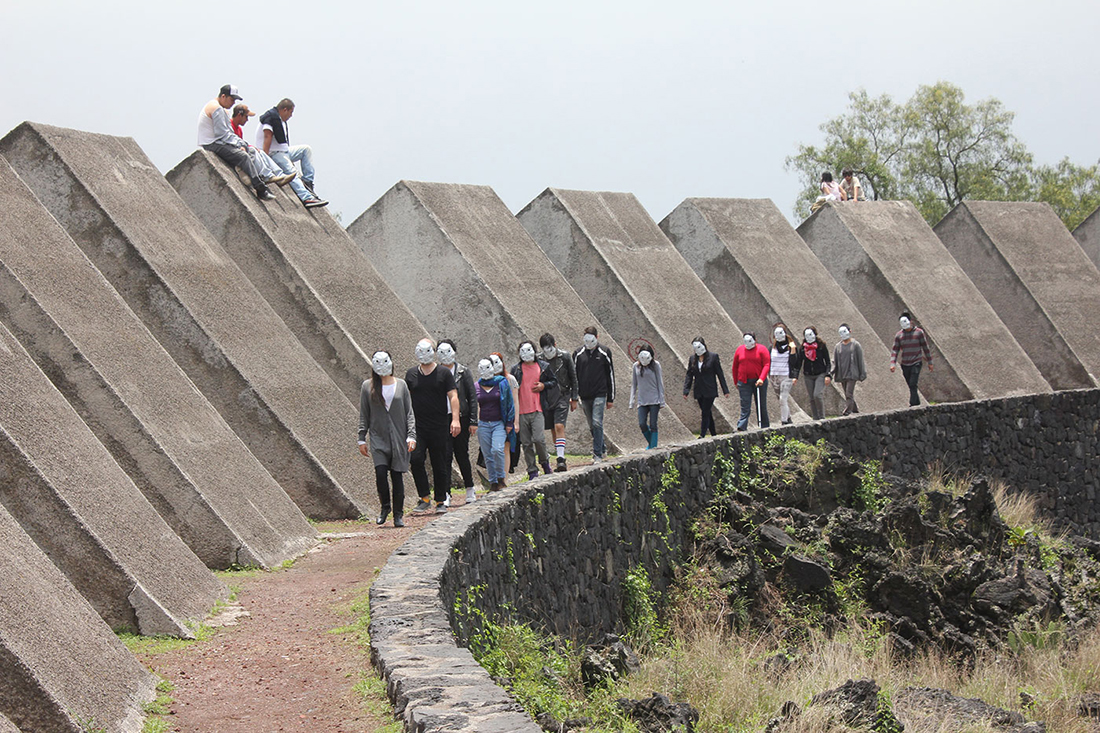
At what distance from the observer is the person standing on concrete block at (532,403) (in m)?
13.6

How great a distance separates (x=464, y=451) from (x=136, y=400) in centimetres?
363

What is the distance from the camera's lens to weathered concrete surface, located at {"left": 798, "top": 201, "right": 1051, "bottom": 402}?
2475 centimetres

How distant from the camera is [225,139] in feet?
49.9

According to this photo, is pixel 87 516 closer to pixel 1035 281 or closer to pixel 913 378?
pixel 913 378

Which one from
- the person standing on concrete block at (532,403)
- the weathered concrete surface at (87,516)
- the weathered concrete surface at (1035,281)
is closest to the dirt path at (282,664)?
the weathered concrete surface at (87,516)

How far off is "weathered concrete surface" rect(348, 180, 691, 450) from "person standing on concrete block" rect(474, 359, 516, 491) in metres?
4.29

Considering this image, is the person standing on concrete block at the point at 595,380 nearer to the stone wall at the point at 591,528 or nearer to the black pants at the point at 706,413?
the stone wall at the point at 591,528

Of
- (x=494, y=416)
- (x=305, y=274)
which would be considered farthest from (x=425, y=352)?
(x=305, y=274)

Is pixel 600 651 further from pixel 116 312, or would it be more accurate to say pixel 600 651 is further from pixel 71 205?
pixel 71 205

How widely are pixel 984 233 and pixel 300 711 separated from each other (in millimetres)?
25132

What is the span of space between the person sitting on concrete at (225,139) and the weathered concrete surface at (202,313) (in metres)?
1.93

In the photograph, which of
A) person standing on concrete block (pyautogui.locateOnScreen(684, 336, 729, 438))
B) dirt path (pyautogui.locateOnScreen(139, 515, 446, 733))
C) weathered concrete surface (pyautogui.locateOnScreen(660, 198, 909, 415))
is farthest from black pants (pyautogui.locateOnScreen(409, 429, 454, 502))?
weathered concrete surface (pyautogui.locateOnScreen(660, 198, 909, 415))

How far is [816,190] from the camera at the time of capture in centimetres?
5541

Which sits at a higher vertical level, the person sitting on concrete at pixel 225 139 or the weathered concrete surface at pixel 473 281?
the person sitting on concrete at pixel 225 139
